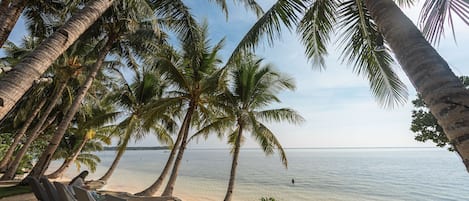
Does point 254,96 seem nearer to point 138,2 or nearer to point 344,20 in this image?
point 138,2

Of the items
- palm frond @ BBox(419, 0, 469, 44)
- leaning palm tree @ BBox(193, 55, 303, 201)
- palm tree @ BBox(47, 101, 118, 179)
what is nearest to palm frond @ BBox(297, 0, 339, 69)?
palm frond @ BBox(419, 0, 469, 44)

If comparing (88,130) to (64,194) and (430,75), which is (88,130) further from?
(430,75)

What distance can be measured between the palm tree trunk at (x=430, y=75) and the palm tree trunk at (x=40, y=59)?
2.92 metres

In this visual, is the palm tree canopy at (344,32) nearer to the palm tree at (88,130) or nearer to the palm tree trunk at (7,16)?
the palm tree trunk at (7,16)

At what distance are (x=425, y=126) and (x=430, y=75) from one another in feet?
24.7

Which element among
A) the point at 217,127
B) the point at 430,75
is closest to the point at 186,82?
the point at 217,127

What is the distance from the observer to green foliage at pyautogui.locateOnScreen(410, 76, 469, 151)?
7.96 meters

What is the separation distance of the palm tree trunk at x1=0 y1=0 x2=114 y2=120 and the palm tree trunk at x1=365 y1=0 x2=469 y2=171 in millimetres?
2915

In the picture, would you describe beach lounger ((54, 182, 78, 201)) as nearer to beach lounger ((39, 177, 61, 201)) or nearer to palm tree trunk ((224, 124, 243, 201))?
beach lounger ((39, 177, 61, 201))

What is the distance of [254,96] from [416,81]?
905 centimetres

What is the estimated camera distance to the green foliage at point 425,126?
796cm

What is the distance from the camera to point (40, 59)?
272cm

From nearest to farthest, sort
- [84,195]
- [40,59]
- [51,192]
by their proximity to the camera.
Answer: [40,59], [84,195], [51,192]

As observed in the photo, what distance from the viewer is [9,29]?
4457mm
